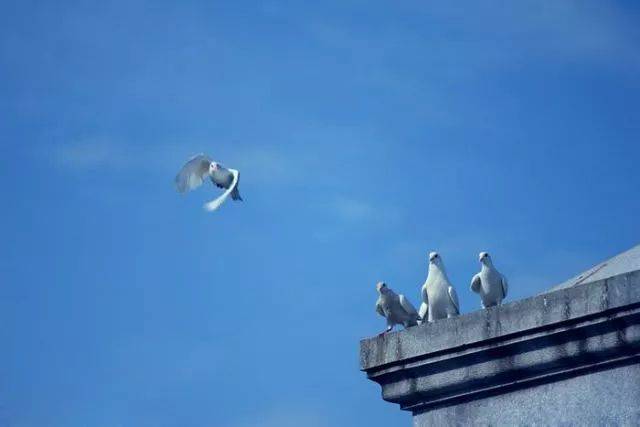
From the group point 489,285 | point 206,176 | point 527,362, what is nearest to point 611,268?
point 527,362

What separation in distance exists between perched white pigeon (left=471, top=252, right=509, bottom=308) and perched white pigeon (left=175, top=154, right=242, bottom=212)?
9.14 m

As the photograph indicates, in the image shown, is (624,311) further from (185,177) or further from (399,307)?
(185,177)

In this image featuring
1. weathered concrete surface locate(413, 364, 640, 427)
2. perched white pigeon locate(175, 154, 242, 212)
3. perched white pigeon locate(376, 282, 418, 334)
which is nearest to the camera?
weathered concrete surface locate(413, 364, 640, 427)

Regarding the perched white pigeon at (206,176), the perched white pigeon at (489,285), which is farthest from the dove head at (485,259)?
the perched white pigeon at (206,176)

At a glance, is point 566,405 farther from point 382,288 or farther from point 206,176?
point 206,176

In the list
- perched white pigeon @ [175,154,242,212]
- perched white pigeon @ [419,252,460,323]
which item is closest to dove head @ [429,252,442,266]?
perched white pigeon @ [419,252,460,323]

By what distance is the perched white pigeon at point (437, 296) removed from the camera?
11.5 m

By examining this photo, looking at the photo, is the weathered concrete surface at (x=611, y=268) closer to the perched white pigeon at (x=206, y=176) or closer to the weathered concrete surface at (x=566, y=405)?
the weathered concrete surface at (x=566, y=405)

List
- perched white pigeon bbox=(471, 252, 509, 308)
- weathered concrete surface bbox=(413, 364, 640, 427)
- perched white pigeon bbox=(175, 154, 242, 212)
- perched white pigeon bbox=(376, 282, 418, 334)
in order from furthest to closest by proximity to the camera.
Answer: perched white pigeon bbox=(175, 154, 242, 212) → perched white pigeon bbox=(376, 282, 418, 334) → perched white pigeon bbox=(471, 252, 509, 308) → weathered concrete surface bbox=(413, 364, 640, 427)

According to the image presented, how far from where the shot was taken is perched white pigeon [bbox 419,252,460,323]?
37.7ft

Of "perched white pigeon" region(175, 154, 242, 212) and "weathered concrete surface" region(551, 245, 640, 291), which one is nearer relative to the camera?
"weathered concrete surface" region(551, 245, 640, 291)

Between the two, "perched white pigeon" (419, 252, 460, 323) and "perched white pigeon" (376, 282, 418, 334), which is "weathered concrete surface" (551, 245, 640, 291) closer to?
"perched white pigeon" (419, 252, 460, 323)

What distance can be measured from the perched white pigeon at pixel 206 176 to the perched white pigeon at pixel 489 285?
9.14 metres

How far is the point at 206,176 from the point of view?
2170 cm
